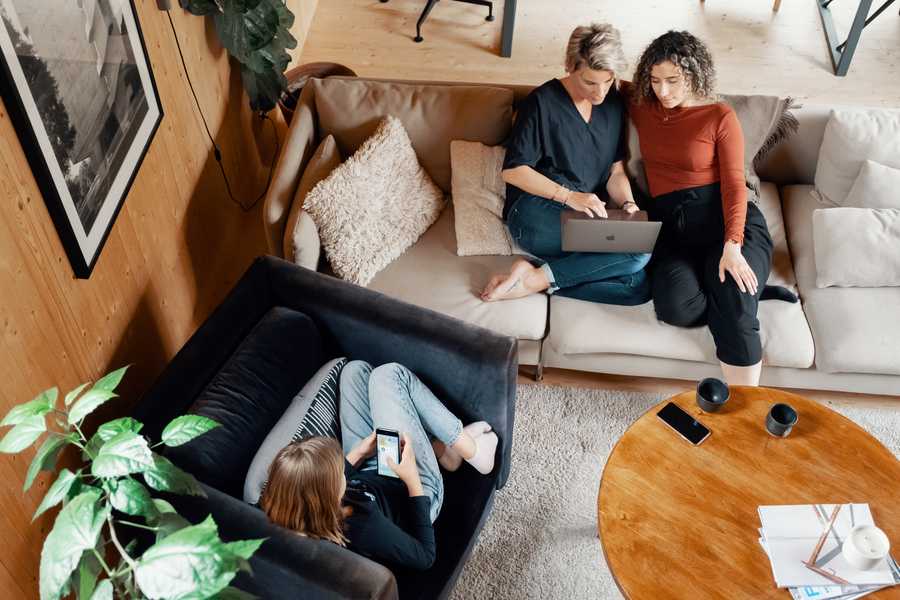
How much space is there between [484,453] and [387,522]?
399 mm

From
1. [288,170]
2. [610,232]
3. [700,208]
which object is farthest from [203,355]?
[700,208]

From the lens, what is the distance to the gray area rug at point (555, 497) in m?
2.15

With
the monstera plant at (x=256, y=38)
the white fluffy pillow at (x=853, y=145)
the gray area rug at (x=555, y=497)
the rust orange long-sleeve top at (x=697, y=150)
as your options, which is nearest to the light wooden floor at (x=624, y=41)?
the monstera plant at (x=256, y=38)

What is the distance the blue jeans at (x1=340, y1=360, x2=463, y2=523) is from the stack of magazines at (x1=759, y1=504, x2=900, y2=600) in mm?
764

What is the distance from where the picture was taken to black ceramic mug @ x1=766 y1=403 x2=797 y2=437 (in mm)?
1918

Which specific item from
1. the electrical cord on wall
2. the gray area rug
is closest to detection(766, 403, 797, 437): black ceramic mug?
the gray area rug

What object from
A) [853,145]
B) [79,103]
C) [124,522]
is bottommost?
[853,145]

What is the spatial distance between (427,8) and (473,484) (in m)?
2.91

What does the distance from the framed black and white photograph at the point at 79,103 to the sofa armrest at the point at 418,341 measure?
44 centimetres

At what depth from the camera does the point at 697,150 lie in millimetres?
2432

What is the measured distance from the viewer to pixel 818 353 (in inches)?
93.1

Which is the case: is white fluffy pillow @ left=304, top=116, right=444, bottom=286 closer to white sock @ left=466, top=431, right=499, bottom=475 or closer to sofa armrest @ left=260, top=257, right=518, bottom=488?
sofa armrest @ left=260, top=257, right=518, bottom=488

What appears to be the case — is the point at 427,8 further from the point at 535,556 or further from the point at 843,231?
the point at 535,556

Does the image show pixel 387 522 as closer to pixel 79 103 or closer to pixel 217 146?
pixel 79 103
